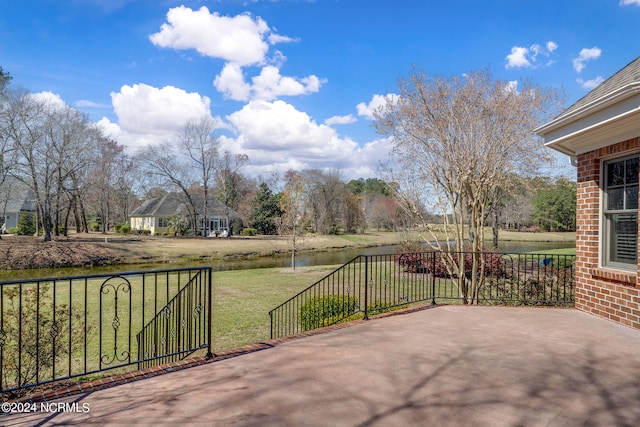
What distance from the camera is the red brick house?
441cm

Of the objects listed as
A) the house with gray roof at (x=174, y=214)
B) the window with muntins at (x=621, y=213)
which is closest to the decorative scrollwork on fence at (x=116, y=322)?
the window with muntins at (x=621, y=213)

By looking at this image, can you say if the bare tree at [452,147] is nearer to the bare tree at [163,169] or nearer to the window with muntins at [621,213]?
the window with muntins at [621,213]

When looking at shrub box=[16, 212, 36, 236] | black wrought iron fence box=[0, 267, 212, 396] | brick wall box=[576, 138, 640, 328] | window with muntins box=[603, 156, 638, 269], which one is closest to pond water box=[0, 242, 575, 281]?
black wrought iron fence box=[0, 267, 212, 396]

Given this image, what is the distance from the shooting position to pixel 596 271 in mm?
5004

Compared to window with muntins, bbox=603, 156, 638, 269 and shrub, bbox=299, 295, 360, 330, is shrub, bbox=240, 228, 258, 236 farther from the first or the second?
window with muntins, bbox=603, 156, 638, 269

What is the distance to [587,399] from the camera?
2.75m

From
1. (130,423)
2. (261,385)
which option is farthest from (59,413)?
(261,385)

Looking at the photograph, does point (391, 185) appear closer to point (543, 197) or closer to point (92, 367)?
point (92, 367)

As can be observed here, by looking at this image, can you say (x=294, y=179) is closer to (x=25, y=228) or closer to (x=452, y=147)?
(x=452, y=147)

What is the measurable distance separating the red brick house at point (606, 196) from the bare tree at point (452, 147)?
5.82 feet

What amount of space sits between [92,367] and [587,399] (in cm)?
722

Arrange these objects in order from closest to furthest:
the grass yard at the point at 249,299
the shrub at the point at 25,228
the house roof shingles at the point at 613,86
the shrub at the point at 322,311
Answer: the house roof shingles at the point at 613,86
the shrub at the point at 322,311
the grass yard at the point at 249,299
the shrub at the point at 25,228

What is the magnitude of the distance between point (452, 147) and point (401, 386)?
6321 millimetres

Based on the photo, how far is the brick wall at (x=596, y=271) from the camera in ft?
14.9
